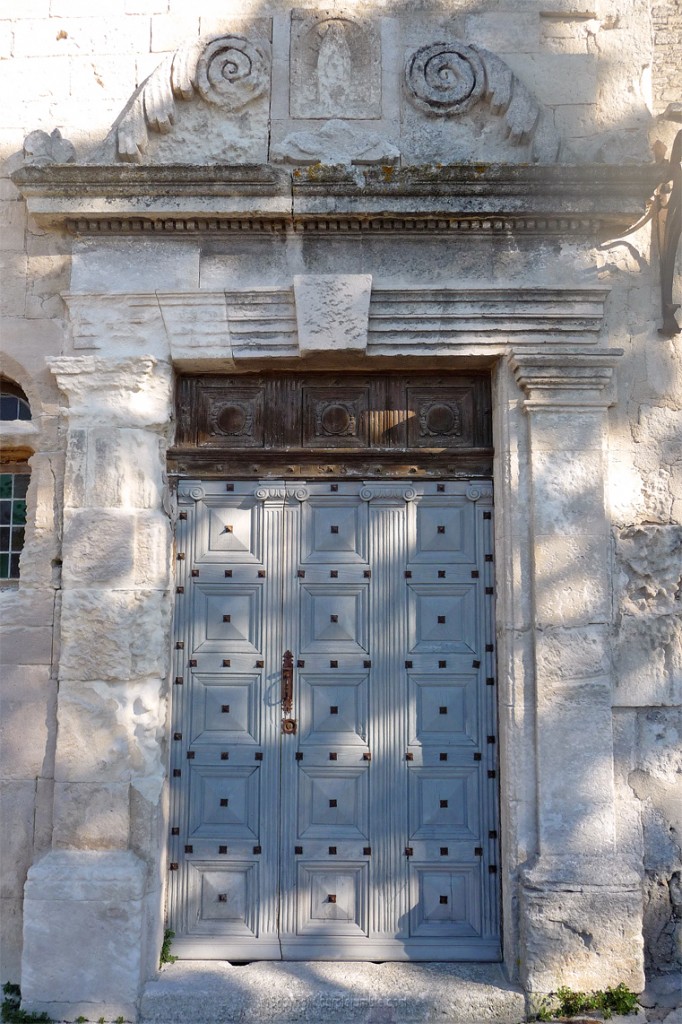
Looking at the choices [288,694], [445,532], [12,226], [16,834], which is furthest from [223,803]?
[12,226]

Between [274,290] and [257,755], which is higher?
[274,290]

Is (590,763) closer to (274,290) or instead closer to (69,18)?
(274,290)

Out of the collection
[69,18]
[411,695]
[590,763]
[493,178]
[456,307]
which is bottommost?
[590,763]

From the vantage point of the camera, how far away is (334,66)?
3.79 meters

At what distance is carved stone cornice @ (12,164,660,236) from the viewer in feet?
11.5

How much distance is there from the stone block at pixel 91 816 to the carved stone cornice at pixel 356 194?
2.48 metres

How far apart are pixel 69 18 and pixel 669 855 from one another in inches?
182

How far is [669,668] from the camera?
3.49 metres

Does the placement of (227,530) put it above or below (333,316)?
below

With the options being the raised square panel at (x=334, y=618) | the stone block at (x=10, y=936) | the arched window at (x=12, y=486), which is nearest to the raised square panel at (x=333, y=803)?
the raised square panel at (x=334, y=618)

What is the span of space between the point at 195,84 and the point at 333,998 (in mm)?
3999

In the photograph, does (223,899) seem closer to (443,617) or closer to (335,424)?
(443,617)

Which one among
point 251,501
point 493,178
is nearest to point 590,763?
point 251,501

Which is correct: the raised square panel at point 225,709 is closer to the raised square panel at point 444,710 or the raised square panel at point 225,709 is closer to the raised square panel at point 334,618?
the raised square panel at point 334,618
